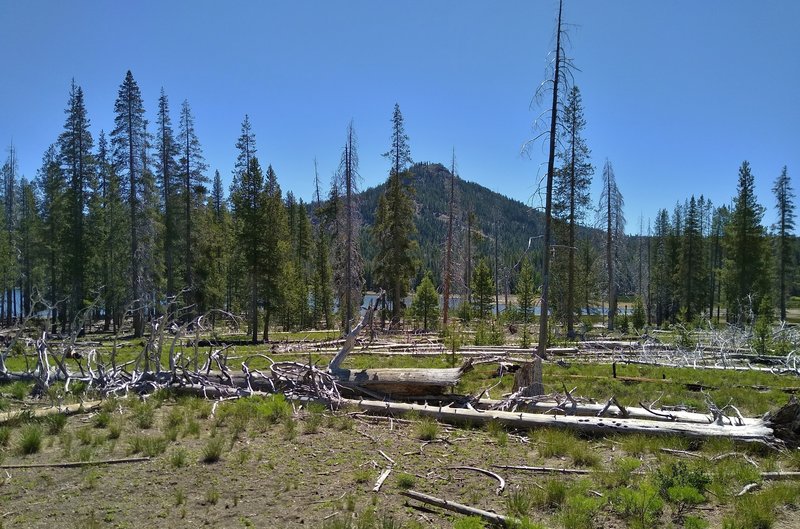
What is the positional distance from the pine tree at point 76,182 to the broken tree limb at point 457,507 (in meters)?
37.8

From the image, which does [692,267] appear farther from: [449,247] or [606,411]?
[606,411]

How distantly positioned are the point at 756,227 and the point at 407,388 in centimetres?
4468

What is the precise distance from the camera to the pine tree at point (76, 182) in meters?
35.0

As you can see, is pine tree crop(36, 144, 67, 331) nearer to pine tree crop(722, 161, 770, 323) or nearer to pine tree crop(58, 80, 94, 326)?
pine tree crop(58, 80, 94, 326)

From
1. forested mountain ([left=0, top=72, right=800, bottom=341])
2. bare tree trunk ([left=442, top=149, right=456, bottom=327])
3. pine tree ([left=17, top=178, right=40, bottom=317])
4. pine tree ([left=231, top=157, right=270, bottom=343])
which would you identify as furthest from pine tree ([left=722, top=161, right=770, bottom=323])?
pine tree ([left=17, top=178, right=40, bottom=317])

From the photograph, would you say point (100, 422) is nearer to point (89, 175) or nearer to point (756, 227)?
point (89, 175)

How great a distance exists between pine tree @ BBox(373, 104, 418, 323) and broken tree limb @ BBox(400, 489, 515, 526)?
29.2 meters

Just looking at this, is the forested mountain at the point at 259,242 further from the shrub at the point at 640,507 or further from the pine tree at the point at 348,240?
the shrub at the point at 640,507

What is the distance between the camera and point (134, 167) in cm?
3200

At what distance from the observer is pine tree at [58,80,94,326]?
35.0m

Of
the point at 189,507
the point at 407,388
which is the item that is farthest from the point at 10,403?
the point at 407,388

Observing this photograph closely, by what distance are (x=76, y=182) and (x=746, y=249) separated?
177 ft

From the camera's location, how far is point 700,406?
10.6 metres

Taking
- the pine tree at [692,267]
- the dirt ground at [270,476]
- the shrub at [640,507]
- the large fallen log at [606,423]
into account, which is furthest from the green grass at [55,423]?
the pine tree at [692,267]
